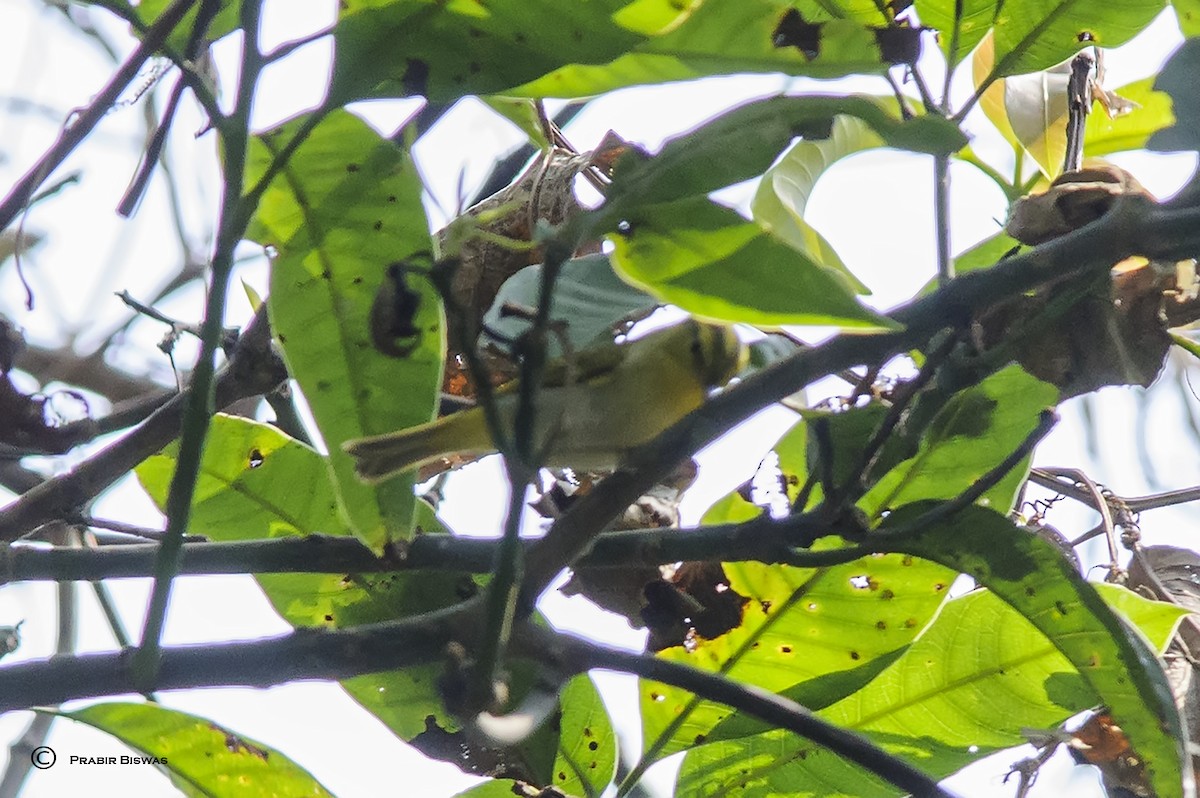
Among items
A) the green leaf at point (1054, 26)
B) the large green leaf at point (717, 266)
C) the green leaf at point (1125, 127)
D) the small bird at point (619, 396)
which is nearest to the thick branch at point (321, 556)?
the large green leaf at point (717, 266)

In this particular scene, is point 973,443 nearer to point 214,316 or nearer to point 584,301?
point 584,301

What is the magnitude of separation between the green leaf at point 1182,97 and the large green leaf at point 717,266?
45 centimetres

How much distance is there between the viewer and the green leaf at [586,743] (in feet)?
5.14

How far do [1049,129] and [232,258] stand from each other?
138 centimetres

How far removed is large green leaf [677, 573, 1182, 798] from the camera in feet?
4.85

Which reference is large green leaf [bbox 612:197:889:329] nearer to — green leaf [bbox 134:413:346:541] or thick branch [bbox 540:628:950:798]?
thick branch [bbox 540:628:950:798]

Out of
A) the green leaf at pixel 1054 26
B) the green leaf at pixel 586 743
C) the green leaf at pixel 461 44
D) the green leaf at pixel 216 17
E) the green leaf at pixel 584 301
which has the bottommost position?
the green leaf at pixel 586 743

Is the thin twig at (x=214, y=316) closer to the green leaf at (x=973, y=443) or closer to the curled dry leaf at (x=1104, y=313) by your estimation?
the curled dry leaf at (x=1104, y=313)

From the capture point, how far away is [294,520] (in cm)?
166

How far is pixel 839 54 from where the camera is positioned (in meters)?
1.01

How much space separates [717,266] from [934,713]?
82 centimetres

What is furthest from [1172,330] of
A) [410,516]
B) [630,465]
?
[410,516]

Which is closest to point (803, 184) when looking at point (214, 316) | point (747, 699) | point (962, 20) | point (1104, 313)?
point (962, 20)

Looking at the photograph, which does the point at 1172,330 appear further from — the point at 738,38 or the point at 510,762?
the point at 510,762
